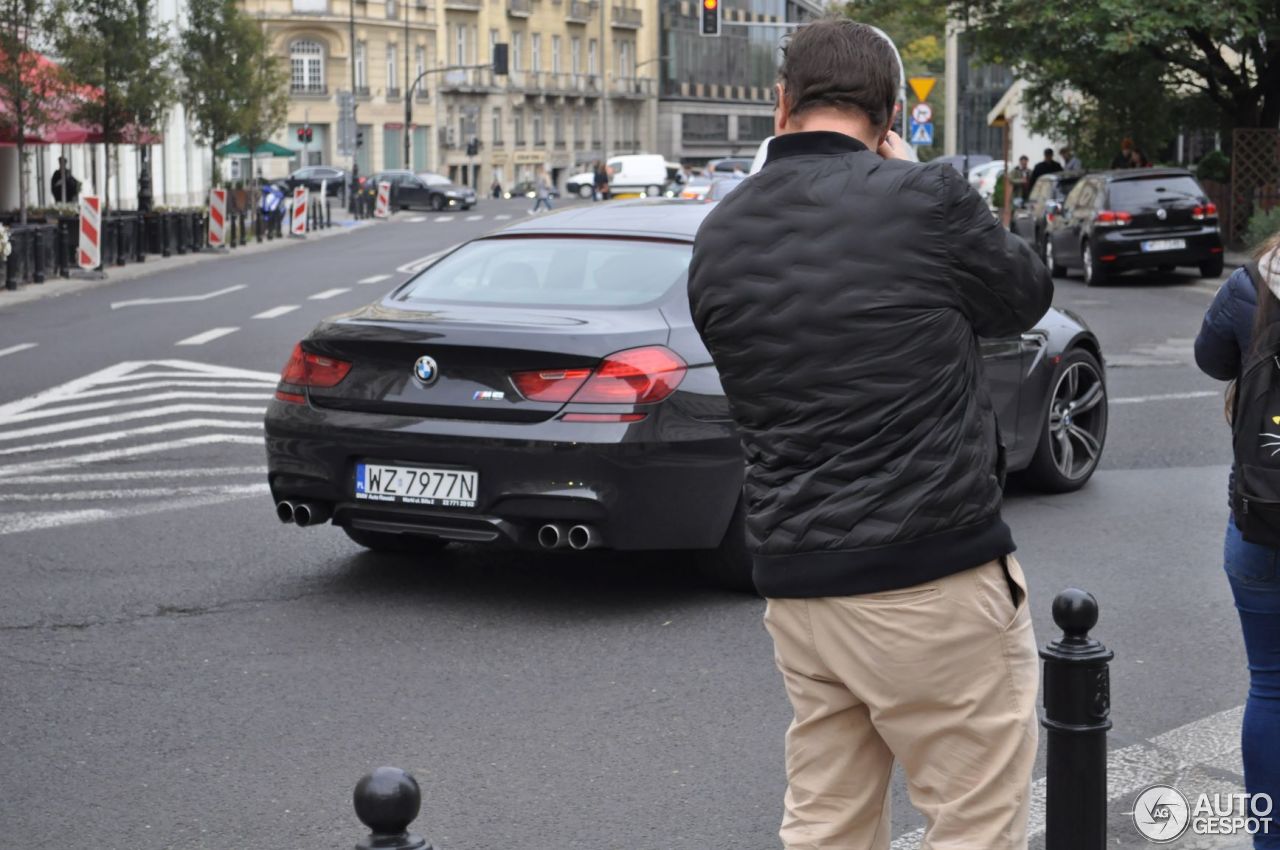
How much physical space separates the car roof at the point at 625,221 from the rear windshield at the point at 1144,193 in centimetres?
1729

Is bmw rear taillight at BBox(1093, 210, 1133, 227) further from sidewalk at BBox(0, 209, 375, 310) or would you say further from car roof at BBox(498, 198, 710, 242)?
car roof at BBox(498, 198, 710, 242)

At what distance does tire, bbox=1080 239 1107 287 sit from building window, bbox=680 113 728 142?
101m

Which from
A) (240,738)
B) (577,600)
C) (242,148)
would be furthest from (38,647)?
(242,148)

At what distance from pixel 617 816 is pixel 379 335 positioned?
Result: 2700mm

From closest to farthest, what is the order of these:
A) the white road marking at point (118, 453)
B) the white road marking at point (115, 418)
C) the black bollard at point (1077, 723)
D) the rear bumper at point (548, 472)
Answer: the black bollard at point (1077, 723), the rear bumper at point (548, 472), the white road marking at point (118, 453), the white road marking at point (115, 418)

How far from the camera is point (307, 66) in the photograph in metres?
89.9

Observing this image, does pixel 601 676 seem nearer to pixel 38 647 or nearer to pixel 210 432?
pixel 38 647

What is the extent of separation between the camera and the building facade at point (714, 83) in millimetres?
124312

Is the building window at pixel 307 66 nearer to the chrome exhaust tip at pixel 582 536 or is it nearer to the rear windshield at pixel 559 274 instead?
the rear windshield at pixel 559 274

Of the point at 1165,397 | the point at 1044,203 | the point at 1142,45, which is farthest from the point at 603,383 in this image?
the point at 1142,45

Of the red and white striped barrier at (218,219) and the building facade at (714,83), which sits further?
the building facade at (714,83)

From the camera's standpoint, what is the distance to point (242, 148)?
152ft

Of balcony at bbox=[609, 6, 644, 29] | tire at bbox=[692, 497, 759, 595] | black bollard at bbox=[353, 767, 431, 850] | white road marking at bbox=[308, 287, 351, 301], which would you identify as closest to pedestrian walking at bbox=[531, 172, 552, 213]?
white road marking at bbox=[308, 287, 351, 301]

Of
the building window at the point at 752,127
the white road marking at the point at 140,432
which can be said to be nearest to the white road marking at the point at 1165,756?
the white road marking at the point at 140,432
